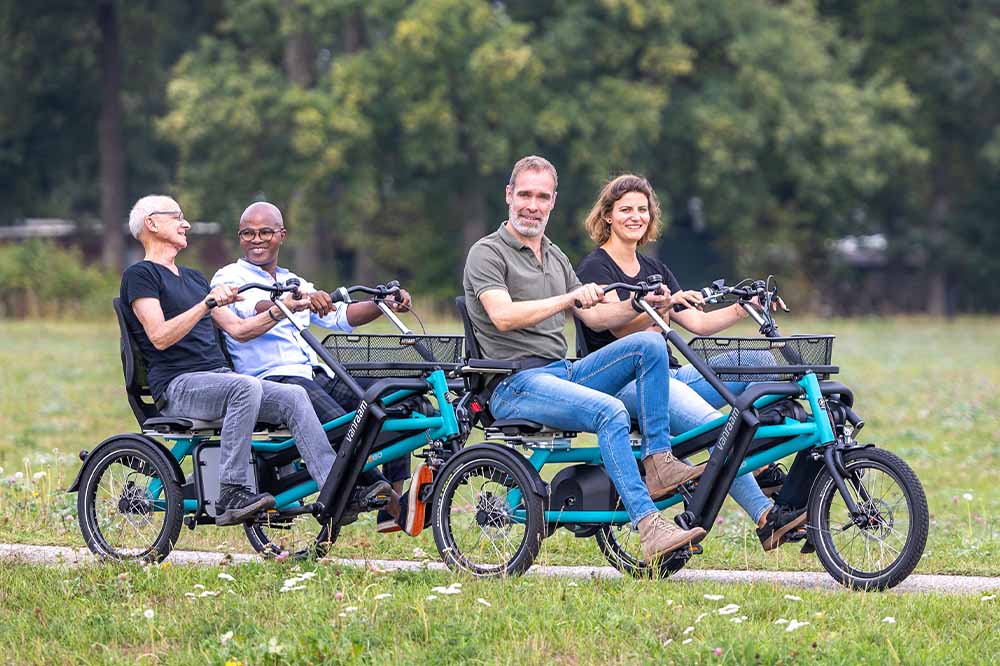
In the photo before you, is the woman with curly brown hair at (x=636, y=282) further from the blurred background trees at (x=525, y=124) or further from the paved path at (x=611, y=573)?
the blurred background trees at (x=525, y=124)

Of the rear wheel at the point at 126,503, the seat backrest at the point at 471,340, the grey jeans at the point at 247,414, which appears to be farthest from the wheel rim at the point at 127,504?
the seat backrest at the point at 471,340

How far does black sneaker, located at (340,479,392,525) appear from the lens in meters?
7.35

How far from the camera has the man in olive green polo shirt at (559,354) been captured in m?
6.88

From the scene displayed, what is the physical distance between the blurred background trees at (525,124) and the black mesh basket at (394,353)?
30748mm

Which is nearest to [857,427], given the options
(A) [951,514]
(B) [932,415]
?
(A) [951,514]

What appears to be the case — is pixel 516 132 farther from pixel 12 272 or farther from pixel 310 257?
pixel 12 272

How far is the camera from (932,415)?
57.9 ft

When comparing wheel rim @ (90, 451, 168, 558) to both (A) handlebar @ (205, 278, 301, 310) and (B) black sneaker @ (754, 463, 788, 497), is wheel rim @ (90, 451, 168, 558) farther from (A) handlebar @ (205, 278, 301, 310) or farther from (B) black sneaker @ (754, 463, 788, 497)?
(B) black sneaker @ (754, 463, 788, 497)

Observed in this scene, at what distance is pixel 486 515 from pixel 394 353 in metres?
0.91

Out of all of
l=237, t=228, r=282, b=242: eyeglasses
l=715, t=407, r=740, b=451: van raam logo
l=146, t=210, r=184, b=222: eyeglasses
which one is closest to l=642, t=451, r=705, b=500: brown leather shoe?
l=715, t=407, r=740, b=451: van raam logo

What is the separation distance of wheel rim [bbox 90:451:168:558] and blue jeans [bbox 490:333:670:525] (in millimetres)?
1745

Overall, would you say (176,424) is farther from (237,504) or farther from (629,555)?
(629,555)

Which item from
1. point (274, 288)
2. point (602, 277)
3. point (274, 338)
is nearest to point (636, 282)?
point (602, 277)

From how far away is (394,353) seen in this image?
7.49 metres
